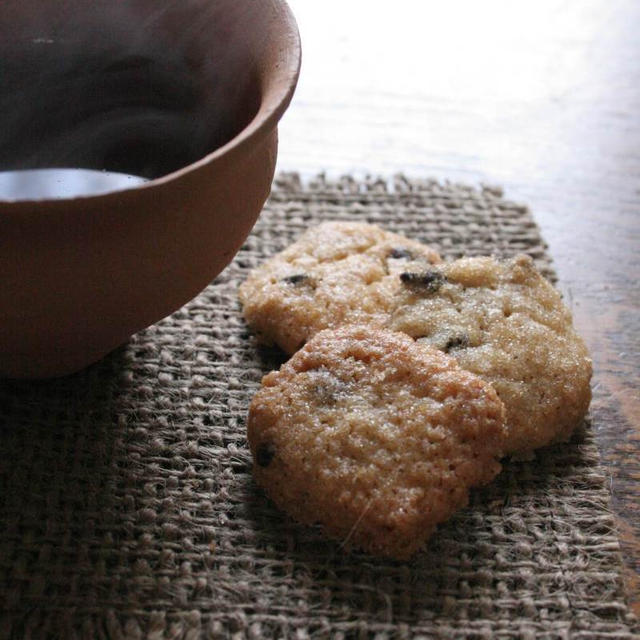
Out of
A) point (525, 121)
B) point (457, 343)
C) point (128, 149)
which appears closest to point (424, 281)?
point (457, 343)

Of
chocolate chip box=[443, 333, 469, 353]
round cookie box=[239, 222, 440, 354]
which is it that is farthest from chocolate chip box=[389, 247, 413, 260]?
chocolate chip box=[443, 333, 469, 353]

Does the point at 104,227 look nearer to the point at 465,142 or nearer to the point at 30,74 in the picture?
the point at 30,74

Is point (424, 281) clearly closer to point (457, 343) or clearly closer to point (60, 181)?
point (457, 343)

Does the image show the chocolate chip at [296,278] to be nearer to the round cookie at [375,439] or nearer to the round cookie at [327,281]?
the round cookie at [327,281]

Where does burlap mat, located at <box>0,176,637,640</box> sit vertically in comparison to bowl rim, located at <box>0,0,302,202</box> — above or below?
below

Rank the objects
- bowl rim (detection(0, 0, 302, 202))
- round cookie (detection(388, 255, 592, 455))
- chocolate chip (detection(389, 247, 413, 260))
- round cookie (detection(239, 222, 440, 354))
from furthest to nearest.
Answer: chocolate chip (detection(389, 247, 413, 260)), round cookie (detection(239, 222, 440, 354)), round cookie (detection(388, 255, 592, 455)), bowl rim (detection(0, 0, 302, 202))

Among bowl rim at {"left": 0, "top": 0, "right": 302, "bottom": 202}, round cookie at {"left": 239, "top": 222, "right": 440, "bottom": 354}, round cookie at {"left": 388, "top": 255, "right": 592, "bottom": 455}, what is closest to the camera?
bowl rim at {"left": 0, "top": 0, "right": 302, "bottom": 202}

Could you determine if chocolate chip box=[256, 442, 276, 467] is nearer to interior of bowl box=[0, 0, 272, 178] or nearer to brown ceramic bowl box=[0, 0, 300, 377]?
brown ceramic bowl box=[0, 0, 300, 377]

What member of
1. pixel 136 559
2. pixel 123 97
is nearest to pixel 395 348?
pixel 136 559
